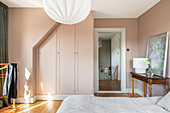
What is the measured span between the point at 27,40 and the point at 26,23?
0.49 meters

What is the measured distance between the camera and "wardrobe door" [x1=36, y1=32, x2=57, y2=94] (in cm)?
341

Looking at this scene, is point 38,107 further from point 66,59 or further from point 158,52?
point 158,52

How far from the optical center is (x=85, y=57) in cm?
342

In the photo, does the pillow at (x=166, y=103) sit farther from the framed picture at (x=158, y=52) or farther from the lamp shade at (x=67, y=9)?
the lamp shade at (x=67, y=9)

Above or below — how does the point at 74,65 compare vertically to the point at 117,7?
below

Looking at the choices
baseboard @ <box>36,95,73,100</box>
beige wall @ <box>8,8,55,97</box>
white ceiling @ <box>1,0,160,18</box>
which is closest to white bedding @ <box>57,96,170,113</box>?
baseboard @ <box>36,95,73,100</box>

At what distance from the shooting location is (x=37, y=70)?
11.2 feet

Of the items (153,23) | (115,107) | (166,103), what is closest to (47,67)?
(115,107)

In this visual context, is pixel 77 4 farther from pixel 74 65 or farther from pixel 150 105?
pixel 74 65

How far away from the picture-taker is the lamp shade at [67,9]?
1173 millimetres

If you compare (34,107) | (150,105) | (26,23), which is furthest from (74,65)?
(150,105)

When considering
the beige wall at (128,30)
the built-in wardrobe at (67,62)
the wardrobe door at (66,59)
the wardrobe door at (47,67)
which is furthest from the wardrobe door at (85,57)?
the beige wall at (128,30)

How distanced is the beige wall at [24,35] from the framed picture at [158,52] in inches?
111

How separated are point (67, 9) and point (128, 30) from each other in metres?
3.38
